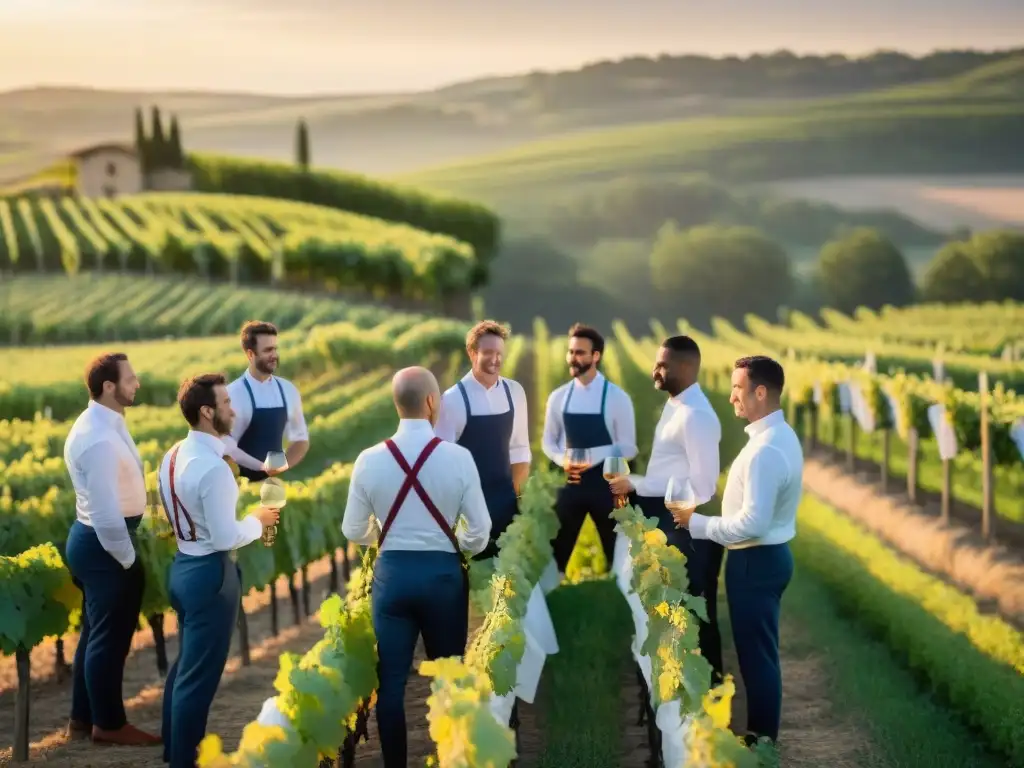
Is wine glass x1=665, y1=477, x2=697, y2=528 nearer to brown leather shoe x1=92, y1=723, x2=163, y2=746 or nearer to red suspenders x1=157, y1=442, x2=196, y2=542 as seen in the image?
red suspenders x1=157, y1=442, x2=196, y2=542

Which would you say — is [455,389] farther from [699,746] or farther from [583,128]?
[583,128]

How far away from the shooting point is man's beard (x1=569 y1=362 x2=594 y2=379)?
7137mm

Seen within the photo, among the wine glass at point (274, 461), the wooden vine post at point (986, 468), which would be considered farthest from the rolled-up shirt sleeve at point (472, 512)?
the wooden vine post at point (986, 468)

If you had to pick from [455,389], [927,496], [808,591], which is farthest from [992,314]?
[455,389]

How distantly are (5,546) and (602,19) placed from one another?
54.8m

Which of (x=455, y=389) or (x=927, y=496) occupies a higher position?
(x=455, y=389)

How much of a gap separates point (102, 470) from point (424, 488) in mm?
1687

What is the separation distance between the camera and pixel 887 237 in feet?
216

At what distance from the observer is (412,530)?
5074mm

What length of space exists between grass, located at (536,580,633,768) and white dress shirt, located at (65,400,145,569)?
215 cm

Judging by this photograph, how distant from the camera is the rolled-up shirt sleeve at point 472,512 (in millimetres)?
5082

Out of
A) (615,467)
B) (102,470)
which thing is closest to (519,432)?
(615,467)

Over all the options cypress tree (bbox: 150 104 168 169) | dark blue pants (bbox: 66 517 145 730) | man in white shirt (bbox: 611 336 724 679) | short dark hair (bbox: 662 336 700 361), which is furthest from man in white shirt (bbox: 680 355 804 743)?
cypress tree (bbox: 150 104 168 169)

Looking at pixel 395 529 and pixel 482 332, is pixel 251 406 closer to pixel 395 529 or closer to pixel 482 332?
pixel 482 332
